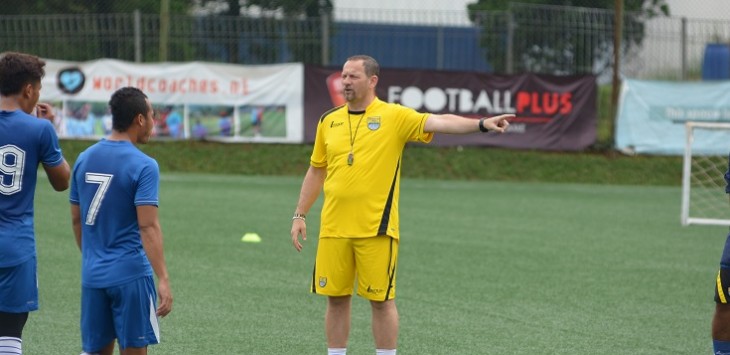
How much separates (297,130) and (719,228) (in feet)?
30.3

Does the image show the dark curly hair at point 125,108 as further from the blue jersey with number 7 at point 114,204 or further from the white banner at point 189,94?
the white banner at point 189,94

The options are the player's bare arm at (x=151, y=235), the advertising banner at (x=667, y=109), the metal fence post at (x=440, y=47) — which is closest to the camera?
the player's bare arm at (x=151, y=235)

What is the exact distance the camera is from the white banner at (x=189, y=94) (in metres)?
22.2

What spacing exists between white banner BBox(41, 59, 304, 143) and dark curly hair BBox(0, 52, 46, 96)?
54.9ft

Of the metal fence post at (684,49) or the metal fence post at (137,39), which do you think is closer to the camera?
the metal fence post at (137,39)

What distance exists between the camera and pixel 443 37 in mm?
24922

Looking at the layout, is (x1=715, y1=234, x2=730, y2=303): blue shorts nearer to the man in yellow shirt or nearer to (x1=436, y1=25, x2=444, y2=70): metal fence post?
the man in yellow shirt

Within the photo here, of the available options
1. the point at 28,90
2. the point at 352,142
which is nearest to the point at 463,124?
the point at 352,142

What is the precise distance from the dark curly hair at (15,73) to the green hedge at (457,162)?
1701 centimetres

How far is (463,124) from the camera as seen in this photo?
6410 mm

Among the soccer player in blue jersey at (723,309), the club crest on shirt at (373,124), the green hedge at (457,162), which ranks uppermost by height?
the club crest on shirt at (373,124)

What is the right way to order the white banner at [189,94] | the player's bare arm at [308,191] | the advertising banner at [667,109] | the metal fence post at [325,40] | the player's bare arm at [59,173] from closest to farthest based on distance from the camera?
the player's bare arm at [59,173]
the player's bare arm at [308,191]
the white banner at [189,94]
the advertising banner at [667,109]
the metal fence post at [325,40]

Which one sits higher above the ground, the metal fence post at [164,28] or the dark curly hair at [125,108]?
the dark curly hair at [125,108]

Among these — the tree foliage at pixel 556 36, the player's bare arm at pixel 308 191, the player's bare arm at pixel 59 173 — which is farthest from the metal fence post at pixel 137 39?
the player's bare arm at pixel 59 173
